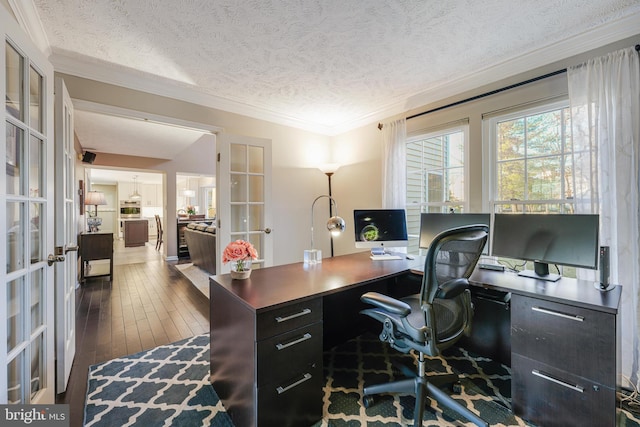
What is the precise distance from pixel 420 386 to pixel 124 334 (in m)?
2.72

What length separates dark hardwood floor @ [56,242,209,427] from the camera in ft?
7.00

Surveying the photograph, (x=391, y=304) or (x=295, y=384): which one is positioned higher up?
(x=391, y=304)

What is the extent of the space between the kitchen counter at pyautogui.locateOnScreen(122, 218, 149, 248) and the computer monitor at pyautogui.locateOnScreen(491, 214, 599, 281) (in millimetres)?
9820

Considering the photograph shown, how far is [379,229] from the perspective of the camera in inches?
102

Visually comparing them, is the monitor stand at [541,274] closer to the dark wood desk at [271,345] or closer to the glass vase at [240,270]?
the dark wood desk at [271,345]

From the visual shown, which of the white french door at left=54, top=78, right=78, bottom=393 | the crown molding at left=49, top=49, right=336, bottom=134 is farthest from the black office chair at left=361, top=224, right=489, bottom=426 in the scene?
the crown molding at left=49, top=49, right=336, bottom=134

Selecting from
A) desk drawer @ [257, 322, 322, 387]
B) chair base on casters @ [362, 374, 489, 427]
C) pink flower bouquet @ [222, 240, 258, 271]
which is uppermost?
pink flower bouquet @ [222, 240, 258, 271]

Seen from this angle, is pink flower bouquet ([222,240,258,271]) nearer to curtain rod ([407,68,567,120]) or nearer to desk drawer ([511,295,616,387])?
desk drawer ([511,295,616,387])

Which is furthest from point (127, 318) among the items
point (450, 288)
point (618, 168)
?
point (618, 168)

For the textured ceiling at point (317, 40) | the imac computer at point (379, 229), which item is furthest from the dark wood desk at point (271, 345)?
the textured ceiling at point (317, 40)

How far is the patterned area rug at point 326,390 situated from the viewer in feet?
5.01

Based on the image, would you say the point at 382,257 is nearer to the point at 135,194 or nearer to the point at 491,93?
the point at 491,93

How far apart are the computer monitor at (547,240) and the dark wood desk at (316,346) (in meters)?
0.15

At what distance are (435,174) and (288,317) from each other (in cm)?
240
